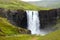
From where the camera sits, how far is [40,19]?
111500 mm

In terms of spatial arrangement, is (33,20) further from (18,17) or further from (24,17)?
(18,17)

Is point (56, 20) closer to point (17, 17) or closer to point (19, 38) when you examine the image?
point (17, 17)

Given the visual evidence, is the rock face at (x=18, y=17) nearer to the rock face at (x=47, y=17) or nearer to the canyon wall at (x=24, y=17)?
the canyon wall at (x=24, y=17)

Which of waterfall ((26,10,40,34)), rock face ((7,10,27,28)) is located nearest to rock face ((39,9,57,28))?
waterfall ((26,10,40,34))

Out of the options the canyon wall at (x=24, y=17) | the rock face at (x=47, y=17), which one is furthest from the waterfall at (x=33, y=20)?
the rock face at (x=47, y=17)

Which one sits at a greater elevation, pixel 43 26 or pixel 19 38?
pixel 19 38

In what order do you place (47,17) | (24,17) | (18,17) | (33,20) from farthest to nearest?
1. (47,17)
2. (33,20)
3. (24,17)
4. (18,17)

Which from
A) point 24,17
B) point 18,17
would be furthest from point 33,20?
point 18,17

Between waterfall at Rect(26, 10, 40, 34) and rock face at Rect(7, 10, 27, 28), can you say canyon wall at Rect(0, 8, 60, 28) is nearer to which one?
rock face at Rect(7, 10, 27, 28)

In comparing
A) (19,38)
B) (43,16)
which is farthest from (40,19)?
(19,38)

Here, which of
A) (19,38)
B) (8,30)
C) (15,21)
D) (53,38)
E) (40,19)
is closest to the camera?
(53,38)

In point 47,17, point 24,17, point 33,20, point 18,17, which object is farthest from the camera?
point 47,17

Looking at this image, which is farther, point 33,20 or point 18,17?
point 33,20

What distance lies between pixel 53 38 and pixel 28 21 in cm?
6008
